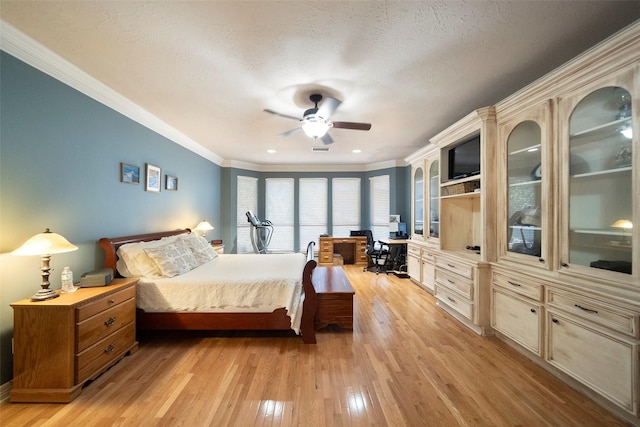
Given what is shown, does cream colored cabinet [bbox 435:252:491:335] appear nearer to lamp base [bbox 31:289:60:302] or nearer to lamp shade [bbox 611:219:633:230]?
lamp shade [bbox 611:219:633:230]

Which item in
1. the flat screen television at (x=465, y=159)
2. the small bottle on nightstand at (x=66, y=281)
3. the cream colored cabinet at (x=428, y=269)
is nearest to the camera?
the small bottle on nightstand at (x=66, y=281)

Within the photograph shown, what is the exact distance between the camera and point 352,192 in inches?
271

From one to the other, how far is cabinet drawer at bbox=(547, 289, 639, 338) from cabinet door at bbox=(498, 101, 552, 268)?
29 centimetres

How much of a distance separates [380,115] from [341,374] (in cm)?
299

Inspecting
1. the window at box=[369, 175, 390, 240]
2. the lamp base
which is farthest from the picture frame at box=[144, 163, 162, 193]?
the window at box=[369, 175, 390, 240]

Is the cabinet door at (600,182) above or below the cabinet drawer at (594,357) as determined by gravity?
above

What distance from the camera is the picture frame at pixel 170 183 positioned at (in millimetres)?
3736

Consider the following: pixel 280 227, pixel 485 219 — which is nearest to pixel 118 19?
pixel 485 219

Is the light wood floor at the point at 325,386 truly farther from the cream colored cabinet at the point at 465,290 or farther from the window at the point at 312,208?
the window at the point at 312,208

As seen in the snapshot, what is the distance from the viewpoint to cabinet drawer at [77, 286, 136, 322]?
186cm

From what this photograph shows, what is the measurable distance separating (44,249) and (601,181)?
4.09 metres

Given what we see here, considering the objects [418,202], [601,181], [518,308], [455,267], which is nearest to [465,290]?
[455,267]

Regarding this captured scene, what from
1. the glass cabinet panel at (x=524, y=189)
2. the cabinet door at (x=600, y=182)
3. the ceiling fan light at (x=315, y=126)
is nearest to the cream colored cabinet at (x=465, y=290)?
the glass cabinet panel at (x=524, y=189)

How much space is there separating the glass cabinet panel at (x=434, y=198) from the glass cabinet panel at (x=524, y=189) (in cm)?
136
